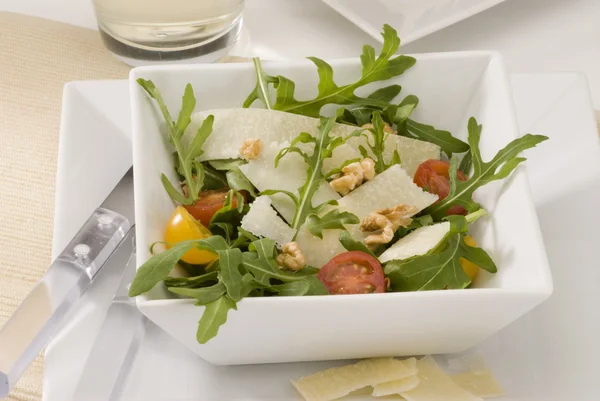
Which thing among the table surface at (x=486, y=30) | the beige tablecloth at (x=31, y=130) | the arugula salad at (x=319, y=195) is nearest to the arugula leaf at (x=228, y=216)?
the arugula salad at (x=319, y=195)

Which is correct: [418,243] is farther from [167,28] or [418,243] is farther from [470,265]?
[167,28]

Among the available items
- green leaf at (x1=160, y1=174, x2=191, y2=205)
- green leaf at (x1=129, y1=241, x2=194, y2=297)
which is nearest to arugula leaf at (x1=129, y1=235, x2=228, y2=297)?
green leaf at (x1=129, y1=241, x2=194, y2=297)

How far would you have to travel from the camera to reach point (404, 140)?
5.23 ft

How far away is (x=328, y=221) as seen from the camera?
1.40m

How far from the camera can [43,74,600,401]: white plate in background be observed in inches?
56.2

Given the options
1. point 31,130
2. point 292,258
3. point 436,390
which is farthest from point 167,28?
point 436,390

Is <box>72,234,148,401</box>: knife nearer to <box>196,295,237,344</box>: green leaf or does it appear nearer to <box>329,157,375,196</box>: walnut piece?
<box>196,295,237,344</box>: green leaf

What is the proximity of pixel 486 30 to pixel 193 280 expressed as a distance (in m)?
1.34

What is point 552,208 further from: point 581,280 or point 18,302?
point 18,302

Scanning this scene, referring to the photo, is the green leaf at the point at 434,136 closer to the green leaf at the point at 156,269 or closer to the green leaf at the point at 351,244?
the green leaf at the point at 351,244

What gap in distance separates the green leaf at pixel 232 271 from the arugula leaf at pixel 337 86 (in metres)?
0.40

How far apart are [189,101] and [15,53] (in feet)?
2.63

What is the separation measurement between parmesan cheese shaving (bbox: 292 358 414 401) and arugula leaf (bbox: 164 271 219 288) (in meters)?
Answer: 0.23

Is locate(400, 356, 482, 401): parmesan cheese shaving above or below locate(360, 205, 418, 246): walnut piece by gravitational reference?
below
